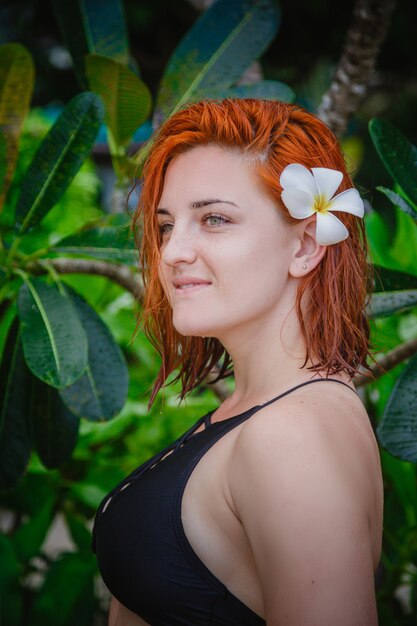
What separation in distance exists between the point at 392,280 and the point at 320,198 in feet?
1.35

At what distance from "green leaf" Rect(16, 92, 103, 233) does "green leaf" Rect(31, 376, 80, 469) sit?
0.35 m

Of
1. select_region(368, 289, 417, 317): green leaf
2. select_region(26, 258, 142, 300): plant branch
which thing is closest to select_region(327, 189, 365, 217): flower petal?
select_region(368, 289, 417, 317): green leaf

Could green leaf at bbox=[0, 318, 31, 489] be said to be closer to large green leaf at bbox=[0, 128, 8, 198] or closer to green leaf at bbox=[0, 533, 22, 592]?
large green leaf at bbox=[0, 128, 8, 198]

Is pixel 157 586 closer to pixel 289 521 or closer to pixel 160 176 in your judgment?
pixel 289 521

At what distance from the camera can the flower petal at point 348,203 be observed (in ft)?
3.10

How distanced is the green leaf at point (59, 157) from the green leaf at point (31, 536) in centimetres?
94

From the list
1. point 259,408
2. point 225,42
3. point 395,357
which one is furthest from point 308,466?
point 225,42

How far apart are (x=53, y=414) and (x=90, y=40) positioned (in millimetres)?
875

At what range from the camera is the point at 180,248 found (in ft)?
3.16

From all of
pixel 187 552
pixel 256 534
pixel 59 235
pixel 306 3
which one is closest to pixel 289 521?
pixel 256 534

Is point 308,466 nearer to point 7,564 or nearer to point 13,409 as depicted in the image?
point 13,409

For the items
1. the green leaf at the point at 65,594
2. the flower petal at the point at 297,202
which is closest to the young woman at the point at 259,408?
the flower petal at the point at 297,202

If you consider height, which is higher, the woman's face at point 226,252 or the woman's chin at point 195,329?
the woman's face at point 226,252

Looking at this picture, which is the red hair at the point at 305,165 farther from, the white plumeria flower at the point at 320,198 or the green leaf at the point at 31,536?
the green leaf at the point at 31,536
